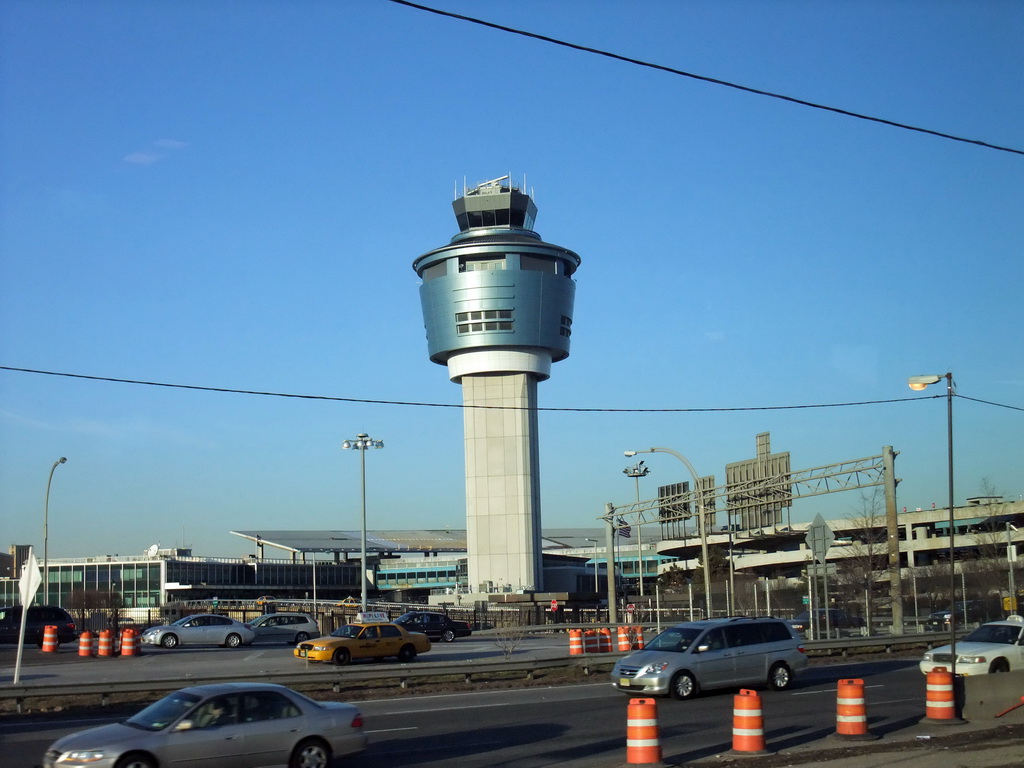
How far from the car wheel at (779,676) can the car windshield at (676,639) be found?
242 cm

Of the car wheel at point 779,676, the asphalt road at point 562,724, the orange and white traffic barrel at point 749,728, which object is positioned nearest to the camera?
the orange and white traffic barrel at point 749,728

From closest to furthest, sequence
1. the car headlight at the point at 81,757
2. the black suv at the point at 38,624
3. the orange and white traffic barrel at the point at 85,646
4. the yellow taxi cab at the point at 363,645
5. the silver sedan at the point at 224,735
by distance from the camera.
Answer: the car headlight at the point at 81,757 → the silver sedan at the point at 224,735 → the yellow taxi cab at the point at 363,645 → the orange and white traffic barrel at the point at 85,646 → the black suv at the point at 38,624

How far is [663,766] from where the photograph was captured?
14477mm

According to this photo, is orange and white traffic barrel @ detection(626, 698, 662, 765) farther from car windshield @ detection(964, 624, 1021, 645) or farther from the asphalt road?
car windshield @ detection(964, 624, 1021, 645)

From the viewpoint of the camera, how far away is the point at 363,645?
35875 millimetres

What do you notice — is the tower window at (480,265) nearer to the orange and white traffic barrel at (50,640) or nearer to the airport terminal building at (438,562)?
the airport terminal building at (438,562)

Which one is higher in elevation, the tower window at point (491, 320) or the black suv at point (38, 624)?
the tower window at point (491, 320)

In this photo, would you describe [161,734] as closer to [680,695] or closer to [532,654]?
[680,695]

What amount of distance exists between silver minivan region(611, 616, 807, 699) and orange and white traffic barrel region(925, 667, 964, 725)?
18.8 ft

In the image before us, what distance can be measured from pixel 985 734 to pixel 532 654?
81.9 feet

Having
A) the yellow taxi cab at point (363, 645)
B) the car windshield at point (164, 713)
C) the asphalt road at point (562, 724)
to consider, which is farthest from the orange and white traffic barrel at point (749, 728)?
the yellow taxi cab at point (363, 645)

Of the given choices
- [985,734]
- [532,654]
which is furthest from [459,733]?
[532,654]

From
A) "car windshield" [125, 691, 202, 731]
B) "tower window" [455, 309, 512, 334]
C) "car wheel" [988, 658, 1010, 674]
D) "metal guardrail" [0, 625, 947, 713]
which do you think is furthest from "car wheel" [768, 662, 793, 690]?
"tower window" [455, 309, 512, 334]

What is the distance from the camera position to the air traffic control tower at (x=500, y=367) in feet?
325
